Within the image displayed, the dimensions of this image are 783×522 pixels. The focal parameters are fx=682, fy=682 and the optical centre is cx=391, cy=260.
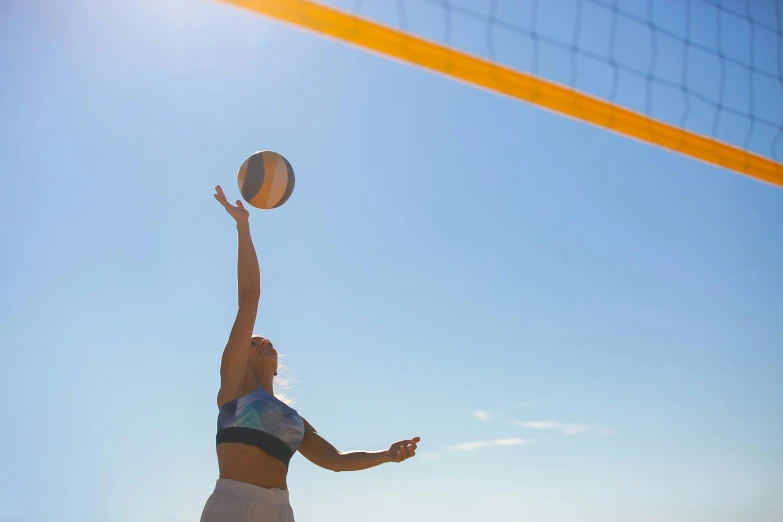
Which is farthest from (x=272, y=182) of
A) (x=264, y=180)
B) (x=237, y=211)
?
(x=237, y=211)

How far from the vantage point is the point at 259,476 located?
8.29 feet

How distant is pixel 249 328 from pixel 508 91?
109 inches

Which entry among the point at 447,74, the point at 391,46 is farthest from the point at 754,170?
the point at 391,46

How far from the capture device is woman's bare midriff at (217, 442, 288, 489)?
8.20ft

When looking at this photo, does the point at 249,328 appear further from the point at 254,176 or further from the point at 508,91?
the point at 508,91

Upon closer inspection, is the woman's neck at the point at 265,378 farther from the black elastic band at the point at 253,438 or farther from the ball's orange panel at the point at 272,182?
the ball's orange panel at the point at 272,182

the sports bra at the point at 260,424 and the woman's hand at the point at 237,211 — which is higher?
the woman's hand at the point at 237,211

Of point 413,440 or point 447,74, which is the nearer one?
point 413,440

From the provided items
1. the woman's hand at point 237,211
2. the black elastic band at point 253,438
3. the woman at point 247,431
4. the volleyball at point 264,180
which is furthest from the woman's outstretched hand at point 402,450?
the volleyball at point 264,180

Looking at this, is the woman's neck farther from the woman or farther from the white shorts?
the white shorts

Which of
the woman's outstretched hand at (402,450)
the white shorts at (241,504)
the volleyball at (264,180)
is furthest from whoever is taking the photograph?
the volleyball at (264,180)

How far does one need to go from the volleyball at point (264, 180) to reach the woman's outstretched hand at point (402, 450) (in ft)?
4.83

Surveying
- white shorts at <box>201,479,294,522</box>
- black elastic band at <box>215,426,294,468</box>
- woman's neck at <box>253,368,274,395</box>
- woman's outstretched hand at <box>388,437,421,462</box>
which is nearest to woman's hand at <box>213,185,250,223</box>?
woman's neck at <box>253,368,274,395</box>

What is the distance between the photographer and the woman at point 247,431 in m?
2.46
